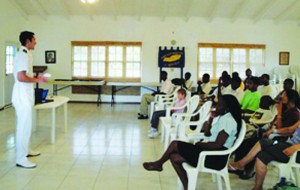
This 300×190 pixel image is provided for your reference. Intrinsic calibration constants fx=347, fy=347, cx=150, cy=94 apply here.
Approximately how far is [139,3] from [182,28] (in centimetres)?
187

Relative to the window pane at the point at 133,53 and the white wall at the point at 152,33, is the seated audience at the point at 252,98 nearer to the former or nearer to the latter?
the white wall at the point at 152,33

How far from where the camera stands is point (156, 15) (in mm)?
10750

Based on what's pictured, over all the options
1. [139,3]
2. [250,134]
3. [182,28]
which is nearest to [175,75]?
[182,28]

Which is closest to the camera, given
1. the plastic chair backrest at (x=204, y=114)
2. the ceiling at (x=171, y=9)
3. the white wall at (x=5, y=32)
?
the plastic chair backrest at (x=204, y=114)

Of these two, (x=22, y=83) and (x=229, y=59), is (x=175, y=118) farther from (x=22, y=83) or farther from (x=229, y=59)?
(x=229, y=59)

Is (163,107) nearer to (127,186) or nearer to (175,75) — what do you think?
(127,186)

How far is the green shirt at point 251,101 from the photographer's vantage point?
5.15 m

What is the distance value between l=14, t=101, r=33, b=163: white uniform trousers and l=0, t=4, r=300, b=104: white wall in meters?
7.19

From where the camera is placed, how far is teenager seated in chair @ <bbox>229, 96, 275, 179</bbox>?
12.6 feet

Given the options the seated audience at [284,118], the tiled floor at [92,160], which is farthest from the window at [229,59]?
the seated audience at [284,118]

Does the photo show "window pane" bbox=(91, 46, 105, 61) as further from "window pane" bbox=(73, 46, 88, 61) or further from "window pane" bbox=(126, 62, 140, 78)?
"window pane" bbox=(126, 62, 140, 78)

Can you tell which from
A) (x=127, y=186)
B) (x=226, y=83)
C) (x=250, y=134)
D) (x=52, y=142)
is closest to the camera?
(x=127, y=186)

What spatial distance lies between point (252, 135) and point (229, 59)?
759 centimetres

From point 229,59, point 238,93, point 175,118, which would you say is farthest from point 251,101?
point 229,59
